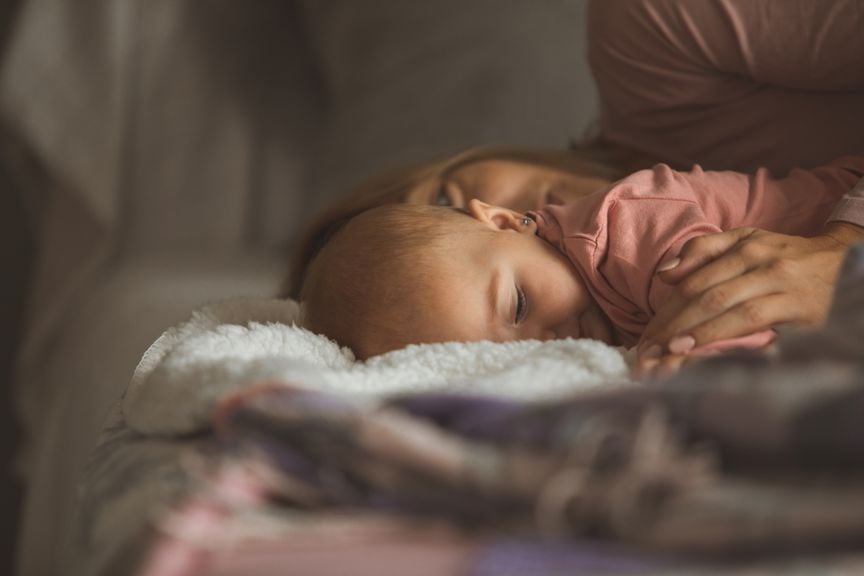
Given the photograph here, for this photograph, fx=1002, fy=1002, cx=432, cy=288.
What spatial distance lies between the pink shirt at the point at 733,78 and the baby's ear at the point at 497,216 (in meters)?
0.30

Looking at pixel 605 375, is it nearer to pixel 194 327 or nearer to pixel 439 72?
pixel 194 327

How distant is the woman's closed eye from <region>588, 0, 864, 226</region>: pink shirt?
40 centimetres

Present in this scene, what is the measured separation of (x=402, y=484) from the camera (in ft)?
1.72

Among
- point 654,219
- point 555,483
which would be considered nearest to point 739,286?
point 654,219

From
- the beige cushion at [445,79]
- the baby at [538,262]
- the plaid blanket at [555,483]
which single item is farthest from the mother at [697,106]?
the plaid blanket at [555,483]

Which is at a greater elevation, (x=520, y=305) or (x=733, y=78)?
(x=733, y=78)

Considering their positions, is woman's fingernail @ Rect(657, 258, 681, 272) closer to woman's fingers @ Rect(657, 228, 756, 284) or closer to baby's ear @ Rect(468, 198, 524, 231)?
woman's fingers @ Rect(657, 228, 756, 284)

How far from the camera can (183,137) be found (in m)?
2.18

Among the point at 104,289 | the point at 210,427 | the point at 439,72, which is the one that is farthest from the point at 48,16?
the point at 210,427

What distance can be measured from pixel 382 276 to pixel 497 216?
0.55 ft

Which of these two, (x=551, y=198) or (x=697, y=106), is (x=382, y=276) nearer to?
(x=551, y=198)

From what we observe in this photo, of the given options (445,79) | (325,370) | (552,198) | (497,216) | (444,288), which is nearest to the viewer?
(325,370)

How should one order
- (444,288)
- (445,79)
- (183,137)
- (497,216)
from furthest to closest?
1. (183,137)
2. (445,79)
3. (497,216)
4. (444,288)

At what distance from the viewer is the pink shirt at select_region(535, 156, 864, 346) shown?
898 millimetres
